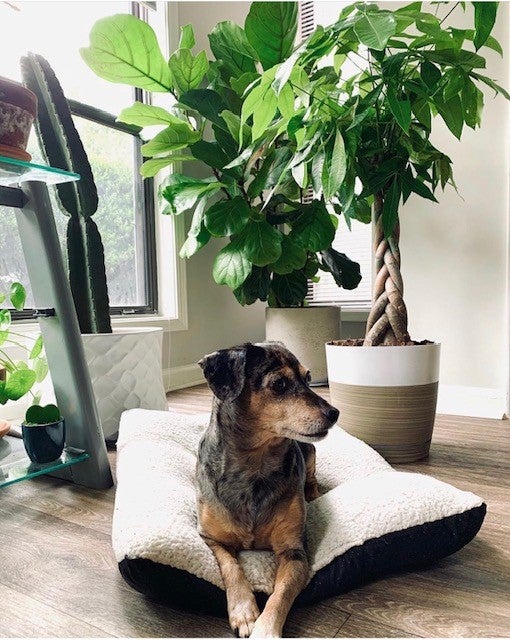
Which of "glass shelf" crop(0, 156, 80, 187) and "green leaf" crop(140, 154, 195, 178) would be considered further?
"green leaf" crop(140, 154, 195, 178)

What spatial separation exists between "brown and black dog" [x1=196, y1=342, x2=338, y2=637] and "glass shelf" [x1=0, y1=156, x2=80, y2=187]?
0.68 metres

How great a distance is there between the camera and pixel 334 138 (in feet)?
4.09

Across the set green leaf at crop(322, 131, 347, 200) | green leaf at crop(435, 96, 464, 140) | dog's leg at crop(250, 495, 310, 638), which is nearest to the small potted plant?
dog's leg at crop(250, 495, 310, 638)

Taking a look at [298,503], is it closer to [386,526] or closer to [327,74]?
[386,526]

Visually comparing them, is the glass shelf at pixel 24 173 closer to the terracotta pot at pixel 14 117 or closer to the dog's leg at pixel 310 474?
the terracotta pot at pixel 14 117

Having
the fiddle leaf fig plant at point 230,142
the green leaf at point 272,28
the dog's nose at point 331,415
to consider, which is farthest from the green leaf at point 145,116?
the dog's nose at point 331,415

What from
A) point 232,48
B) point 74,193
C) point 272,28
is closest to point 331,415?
point 74,193

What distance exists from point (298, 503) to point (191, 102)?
1.66 metres

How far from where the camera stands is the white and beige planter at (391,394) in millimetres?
1406

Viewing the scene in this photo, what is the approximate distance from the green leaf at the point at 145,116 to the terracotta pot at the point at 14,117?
2.72ft

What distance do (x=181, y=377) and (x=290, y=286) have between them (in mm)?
827

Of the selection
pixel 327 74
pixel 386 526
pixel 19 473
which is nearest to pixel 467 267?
pixel 327 74

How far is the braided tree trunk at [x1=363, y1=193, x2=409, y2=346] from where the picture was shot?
1463mm

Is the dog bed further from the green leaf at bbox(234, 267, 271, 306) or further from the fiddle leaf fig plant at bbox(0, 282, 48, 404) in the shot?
the green leaf at bbox(234, 267, 271, 306)
